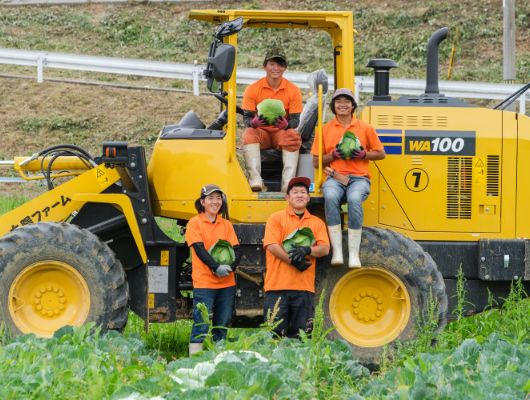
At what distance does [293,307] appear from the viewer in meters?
10.1

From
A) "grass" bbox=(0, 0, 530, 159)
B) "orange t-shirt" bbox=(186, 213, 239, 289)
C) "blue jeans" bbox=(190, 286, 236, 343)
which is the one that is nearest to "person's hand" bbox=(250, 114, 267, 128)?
"orange t-shirt" bbox=(186, 213, 239, 289)

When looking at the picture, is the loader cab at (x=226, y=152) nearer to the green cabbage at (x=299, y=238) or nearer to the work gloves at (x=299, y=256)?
the green cabbage at (x=299, y=238)

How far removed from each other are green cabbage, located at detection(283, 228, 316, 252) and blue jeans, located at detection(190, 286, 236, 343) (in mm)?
636

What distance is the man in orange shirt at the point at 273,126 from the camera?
1044 cm

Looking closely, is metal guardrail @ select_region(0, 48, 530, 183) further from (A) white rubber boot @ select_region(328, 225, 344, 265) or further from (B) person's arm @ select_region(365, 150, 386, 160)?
(A) white rubber boot @ select_region(328, 225, 344, 265)

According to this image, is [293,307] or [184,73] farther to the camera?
[184,73]

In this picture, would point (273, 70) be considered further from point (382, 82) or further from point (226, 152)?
point (382, 82)

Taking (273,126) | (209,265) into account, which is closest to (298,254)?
(209,265)

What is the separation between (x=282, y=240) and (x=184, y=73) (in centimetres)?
1461

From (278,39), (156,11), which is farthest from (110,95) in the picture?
(156,11)

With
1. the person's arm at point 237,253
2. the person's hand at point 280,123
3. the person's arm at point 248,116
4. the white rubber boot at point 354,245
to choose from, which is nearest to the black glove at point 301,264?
the white rubber boot at point 354,245

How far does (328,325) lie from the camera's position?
33.7 ft

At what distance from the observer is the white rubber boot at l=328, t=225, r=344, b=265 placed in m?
10.1

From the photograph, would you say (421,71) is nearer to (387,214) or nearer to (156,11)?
(156,11)
